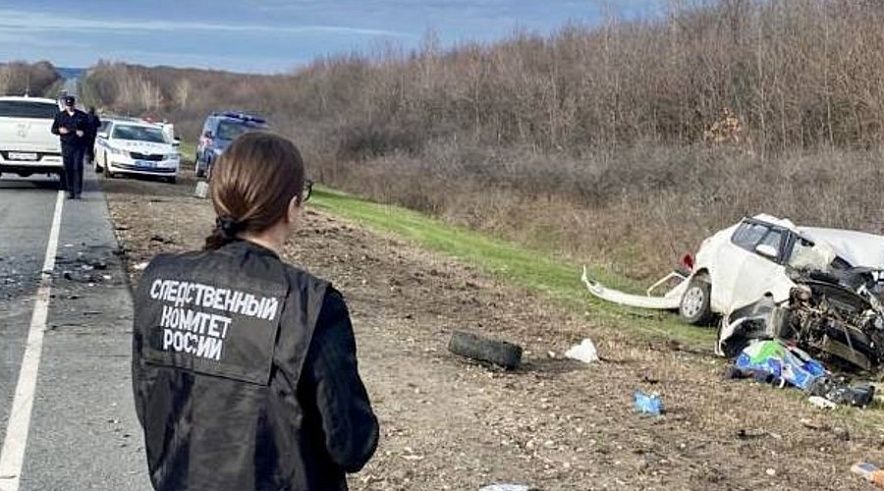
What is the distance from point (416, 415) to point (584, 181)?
25.8 m

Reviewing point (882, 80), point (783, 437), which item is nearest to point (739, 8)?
point (882, 80)

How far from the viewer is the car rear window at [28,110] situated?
2153 centimetres

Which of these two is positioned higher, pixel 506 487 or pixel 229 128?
pixel 229 128

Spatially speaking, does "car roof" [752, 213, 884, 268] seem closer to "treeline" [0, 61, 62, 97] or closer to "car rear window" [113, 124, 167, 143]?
"car rear window" [113, 124, 167, 143]

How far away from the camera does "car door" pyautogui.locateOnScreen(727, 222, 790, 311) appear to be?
12.6 metres

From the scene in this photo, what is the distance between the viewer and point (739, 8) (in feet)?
142

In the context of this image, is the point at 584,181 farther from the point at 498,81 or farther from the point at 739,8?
the point at 498,81

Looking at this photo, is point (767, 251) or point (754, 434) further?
point (767, 251)

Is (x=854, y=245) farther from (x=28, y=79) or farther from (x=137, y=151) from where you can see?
(x=28, y=79)

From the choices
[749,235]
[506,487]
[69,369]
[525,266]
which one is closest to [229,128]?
[525,266]

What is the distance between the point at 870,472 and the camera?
6.82 m

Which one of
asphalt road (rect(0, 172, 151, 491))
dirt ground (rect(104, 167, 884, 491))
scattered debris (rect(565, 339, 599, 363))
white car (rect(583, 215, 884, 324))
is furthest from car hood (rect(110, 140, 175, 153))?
scattered debris (rect(565, 339, 599, 363))

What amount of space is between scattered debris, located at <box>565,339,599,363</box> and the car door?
330cm

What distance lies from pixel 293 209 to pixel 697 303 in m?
13.3
